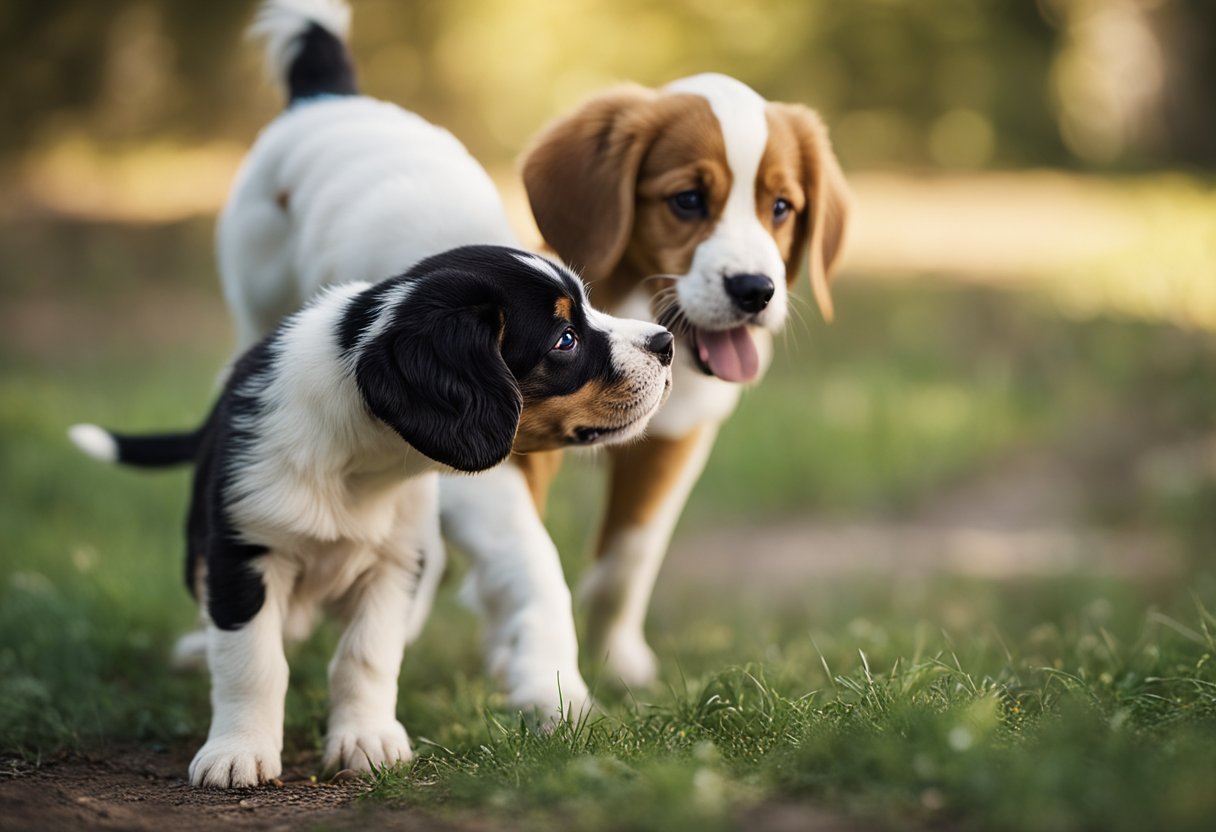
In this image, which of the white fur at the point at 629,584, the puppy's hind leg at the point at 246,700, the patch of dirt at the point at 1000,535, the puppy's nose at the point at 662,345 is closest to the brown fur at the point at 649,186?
the white fur at the point at 629,584

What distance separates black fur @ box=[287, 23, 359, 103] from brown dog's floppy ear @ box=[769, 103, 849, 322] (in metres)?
1.79

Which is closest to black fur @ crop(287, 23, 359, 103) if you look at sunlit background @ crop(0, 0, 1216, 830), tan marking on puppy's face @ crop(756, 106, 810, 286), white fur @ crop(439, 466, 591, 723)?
sunlit background @ crop(0, 0, 1216, 830)

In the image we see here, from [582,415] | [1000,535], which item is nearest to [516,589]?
[582,415]

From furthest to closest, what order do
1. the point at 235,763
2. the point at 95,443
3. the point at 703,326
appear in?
the point at 95,443 < the point at 703,326 < the point at 235,763

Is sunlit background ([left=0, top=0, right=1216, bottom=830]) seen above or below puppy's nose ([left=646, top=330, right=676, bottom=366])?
below

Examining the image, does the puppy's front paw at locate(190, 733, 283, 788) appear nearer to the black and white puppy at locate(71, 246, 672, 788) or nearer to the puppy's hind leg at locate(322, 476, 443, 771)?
the black and white puppy at locate(71, 246, 672, 788)

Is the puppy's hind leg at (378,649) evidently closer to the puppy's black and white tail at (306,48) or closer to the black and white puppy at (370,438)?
the black and white puppy at (370,438)

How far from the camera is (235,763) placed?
3326mm

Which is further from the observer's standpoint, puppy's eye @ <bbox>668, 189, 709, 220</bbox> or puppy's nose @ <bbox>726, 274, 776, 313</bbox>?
puppy's eye @ <bbox>668, 189, 709, 220</bbox>

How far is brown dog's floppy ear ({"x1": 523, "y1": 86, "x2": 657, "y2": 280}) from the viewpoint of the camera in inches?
169

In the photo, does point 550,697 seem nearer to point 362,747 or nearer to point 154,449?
point 362,747

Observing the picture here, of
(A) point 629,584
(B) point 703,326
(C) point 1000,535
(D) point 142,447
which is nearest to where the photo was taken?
(B) point 703,326

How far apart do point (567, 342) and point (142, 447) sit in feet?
6.31

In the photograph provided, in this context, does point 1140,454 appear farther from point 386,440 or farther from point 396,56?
point 396,56
